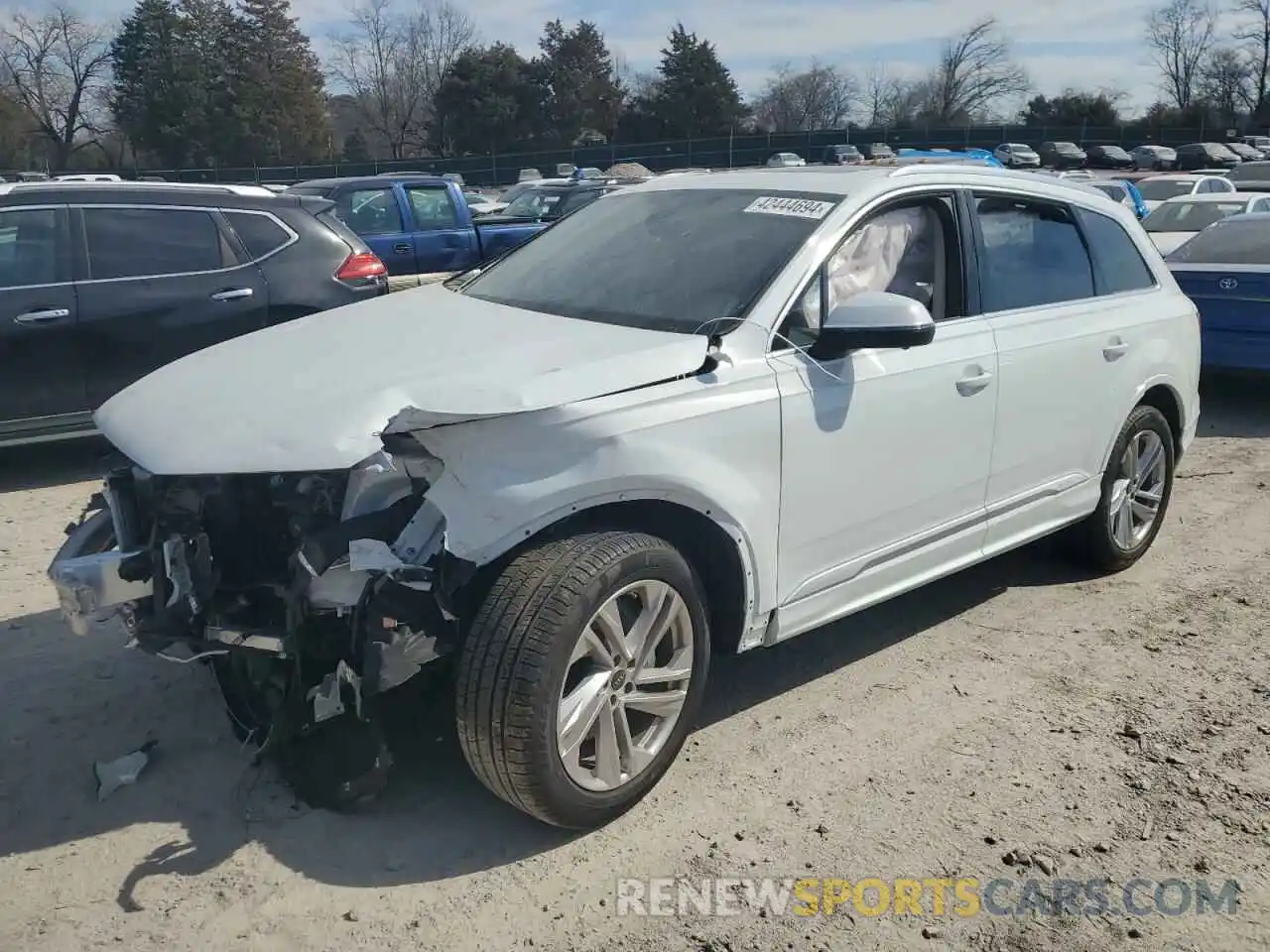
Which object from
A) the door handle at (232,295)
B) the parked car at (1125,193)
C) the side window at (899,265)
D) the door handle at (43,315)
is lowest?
the door handle at (43,315)

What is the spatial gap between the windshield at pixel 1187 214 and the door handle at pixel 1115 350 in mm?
A: 11861

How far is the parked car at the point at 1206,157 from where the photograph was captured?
50.9 m

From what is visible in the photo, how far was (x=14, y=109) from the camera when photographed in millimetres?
55000

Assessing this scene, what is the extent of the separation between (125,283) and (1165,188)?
67.3ft

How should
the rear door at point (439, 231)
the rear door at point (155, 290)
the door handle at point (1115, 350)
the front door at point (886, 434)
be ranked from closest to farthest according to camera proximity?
the front door at point (886, 434) → the door handle at point (1115, 350) → the rear door at point (155, 290) → the rear door at point (439, 231)

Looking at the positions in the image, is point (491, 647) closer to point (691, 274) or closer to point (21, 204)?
point (691, 274)

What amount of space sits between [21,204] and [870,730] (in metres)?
5.61

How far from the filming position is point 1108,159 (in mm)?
54531

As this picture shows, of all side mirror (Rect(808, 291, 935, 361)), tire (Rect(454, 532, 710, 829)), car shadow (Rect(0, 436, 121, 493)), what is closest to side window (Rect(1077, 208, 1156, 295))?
side mirror (Rect(808, 291, 935, 361))

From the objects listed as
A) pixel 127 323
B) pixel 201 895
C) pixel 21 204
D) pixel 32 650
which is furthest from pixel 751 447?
pixel 21 204

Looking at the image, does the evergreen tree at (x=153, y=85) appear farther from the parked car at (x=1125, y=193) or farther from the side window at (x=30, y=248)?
the side window at (x=30, y=248)

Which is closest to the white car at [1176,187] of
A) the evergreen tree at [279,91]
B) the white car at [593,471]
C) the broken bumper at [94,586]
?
the white car at [593,471]

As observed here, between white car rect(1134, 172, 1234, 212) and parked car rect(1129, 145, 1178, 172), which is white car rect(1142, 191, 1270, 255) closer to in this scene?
white car rect(1134, 172, 1234, 212)

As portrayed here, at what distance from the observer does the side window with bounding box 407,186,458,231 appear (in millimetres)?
12984
